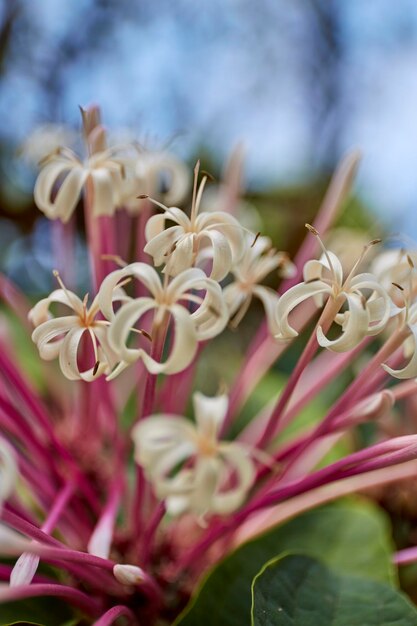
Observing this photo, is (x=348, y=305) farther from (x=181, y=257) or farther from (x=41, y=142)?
(x=41, y=142)

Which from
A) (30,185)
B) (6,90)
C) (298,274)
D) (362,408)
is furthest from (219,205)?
(6,90)

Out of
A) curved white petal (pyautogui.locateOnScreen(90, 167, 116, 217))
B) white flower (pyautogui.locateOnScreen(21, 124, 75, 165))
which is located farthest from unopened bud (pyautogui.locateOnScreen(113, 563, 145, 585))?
white flower (pyautogui.locateOnScreen(21, 124, 75, 165))

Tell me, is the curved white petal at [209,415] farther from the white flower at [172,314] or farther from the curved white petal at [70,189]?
the curved white petal at [70,189]

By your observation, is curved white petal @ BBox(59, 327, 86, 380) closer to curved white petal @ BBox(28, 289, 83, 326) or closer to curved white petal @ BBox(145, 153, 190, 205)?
curved white petal @ BBox(28, 289, 83, 326)

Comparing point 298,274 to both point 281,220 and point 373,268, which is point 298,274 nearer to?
point 373,268

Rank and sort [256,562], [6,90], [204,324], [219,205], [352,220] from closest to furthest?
1. [204,324]
2. [256,562]
3. [219,205]
4. [352,220]
5. [6,90]

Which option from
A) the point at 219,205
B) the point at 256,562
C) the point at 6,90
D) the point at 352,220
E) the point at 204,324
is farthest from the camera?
the point at 6,90

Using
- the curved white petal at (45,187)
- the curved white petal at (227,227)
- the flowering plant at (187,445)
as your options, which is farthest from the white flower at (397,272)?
the curved white petal at (45,187)
